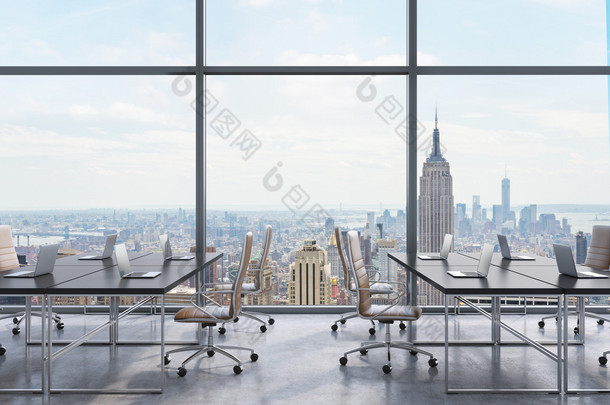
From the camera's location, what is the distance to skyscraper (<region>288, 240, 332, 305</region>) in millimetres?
6039

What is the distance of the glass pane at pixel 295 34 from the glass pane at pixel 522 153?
1.00 m

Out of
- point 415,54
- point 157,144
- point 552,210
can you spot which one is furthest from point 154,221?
point 552,210

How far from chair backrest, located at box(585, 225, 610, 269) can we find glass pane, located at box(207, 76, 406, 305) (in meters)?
2.16

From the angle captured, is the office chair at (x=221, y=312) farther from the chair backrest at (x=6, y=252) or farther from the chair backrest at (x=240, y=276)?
the chair backrest at (x=6, y=252)

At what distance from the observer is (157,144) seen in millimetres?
6152

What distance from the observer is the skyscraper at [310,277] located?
6.04 metres

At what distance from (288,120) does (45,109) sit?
3204 millimetres

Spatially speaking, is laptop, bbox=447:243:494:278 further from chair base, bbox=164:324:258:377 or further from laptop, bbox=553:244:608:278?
chair base, bbox=164:324:258:377

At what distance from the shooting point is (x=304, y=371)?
12.8 ft

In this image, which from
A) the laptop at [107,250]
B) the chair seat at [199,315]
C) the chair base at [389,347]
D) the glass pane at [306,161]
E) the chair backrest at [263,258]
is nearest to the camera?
the chair seat at [199,315]

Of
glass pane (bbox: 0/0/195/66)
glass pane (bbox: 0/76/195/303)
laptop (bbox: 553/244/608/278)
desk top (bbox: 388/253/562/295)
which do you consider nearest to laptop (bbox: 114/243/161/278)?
glass pane (bbox: 0/76/195/303)

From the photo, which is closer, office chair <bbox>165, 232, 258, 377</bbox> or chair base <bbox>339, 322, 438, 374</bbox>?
office chair <bbox>165, 232, 258, 377</bbox>

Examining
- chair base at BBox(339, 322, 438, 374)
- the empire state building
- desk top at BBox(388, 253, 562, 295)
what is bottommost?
chair base at BBox(339, 322, 438, 374)

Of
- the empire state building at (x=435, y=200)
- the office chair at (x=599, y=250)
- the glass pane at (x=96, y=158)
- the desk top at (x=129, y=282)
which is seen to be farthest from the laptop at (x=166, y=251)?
the office chair at (x=599, y=250)
